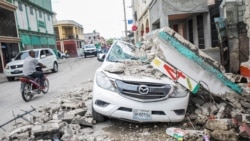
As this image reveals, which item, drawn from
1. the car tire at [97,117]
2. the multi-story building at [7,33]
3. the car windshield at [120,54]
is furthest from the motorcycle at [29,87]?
the multi-story building at [7,33]

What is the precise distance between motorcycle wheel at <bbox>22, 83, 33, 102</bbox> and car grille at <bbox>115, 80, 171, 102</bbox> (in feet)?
15.9

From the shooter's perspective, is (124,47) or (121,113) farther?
(124,47)

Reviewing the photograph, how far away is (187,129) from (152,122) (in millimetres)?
Answer: 625

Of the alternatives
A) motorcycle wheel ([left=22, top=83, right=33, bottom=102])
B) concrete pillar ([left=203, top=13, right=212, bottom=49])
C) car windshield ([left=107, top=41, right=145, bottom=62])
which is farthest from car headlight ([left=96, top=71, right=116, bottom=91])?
concrete pillar ([left=203, top=13, right=212, bottom=49])

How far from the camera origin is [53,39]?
143 ft

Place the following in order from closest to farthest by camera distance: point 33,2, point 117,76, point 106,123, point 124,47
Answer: point 117,76, point 106,123, point 124,47, point 33,2

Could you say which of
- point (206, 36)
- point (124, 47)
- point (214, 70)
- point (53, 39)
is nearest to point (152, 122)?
point (214, 70)

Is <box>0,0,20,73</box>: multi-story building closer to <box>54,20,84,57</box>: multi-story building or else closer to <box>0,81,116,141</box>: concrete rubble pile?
<box>0,81,116,141</box>: concrete rubble pile

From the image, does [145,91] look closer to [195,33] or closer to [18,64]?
[195,33]

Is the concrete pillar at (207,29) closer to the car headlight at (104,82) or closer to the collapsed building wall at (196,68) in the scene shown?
the collapsed building wall at (196,68)

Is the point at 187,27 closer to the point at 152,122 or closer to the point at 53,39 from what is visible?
the point at 152,122

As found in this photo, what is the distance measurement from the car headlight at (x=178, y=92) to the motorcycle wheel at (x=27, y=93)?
544 cm

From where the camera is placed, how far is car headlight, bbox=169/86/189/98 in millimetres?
4648

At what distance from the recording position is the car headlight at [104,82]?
4.76m
